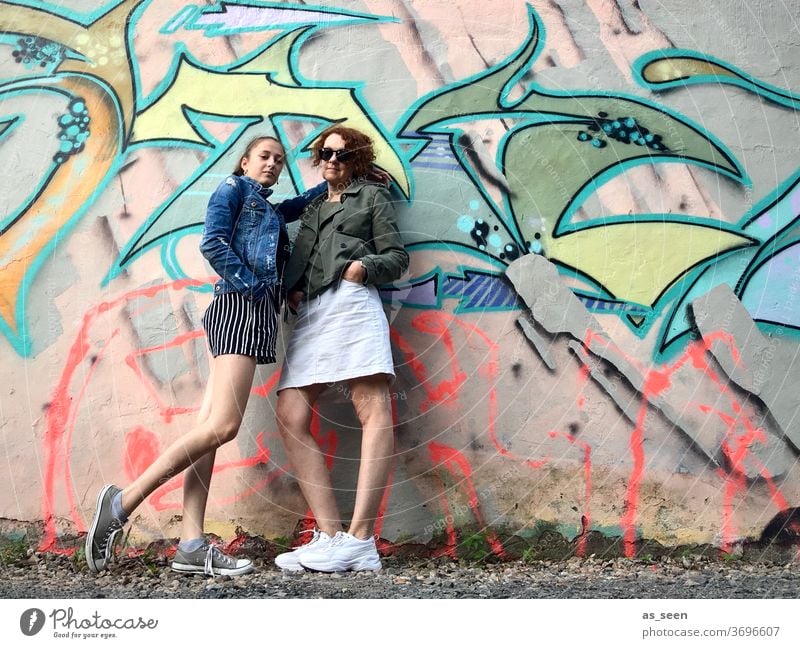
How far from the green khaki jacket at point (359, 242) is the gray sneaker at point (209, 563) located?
1273 mm

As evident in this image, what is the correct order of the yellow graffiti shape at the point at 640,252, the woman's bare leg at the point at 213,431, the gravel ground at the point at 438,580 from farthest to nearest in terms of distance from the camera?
the yellow graffiti shape at the point at 640,252 → the woman's bare leg at the point at 213,431 → the gravel ground at the point at 438,580

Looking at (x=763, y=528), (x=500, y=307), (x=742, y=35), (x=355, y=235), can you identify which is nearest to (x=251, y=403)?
(x=355, y=235)

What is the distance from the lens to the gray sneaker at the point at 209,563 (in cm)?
425

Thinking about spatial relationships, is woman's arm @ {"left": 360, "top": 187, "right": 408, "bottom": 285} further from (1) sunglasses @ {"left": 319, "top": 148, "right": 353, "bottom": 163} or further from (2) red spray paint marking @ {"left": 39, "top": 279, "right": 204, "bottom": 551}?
(2) red spray paint marking @ {"left": 39, "top": 279, "right": 204, "bottom": 551}

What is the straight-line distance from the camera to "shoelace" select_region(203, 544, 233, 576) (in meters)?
4.25

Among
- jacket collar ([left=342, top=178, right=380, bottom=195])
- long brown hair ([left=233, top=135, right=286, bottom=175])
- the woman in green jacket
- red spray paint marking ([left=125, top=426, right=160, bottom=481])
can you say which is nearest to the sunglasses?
the woman in green jacket

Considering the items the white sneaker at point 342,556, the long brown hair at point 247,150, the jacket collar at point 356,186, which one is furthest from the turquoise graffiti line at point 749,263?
the long brown hair at point 247,150

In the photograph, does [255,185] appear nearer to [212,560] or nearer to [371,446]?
[371,446]

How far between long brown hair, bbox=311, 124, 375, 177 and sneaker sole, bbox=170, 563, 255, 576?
6.35 ft

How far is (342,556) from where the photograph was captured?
4.23m

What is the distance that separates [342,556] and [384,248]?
1.43 m

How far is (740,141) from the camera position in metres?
4.77

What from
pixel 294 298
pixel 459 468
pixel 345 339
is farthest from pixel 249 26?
pixel 459 468

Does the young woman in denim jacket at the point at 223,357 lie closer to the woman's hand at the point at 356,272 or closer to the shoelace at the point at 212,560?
the shoelace at the point at 212,560
